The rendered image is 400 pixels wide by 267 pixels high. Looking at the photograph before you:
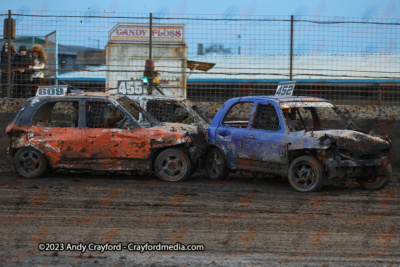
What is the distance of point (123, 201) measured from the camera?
884cm

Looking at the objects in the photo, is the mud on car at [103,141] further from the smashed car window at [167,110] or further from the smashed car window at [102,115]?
the smashed car window at [167,110]

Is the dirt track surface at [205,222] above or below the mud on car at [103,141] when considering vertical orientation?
below

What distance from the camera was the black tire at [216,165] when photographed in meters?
11.2

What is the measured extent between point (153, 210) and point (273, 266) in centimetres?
276

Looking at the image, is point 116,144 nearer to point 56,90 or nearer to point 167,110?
point 56,90

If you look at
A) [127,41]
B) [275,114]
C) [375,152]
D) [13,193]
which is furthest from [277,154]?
[127,41]

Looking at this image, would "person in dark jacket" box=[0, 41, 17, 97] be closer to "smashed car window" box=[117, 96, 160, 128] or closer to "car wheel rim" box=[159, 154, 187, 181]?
"smashed car window" box=[117, 96, 160, 128]

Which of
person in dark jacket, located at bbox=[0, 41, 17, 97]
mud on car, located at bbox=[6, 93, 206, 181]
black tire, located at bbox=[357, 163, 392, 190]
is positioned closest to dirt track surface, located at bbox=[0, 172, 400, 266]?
black tire, located at bbox=[357, 163, 392, 190]

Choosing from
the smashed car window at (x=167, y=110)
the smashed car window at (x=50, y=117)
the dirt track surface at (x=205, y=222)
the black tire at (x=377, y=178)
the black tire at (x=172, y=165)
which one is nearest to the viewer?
the dirt track surface at (x=205, y=222)

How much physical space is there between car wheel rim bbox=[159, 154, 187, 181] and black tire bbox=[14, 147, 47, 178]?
208cm

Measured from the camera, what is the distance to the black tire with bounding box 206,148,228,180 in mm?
11219

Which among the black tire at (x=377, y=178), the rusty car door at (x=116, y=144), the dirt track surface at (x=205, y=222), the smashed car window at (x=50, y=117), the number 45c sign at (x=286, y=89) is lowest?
the dirt track surface at (x=205, y=222)

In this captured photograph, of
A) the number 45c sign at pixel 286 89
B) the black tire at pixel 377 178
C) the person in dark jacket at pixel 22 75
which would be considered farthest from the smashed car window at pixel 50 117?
the black tire at pixel 377 178

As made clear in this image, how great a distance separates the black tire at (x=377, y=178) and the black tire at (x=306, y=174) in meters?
0.84
